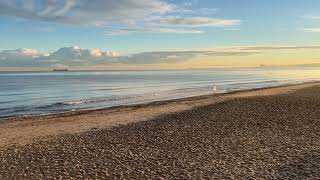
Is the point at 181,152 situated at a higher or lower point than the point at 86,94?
higher

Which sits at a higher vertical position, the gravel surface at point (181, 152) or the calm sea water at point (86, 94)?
the gravel surface at point (181, 152)

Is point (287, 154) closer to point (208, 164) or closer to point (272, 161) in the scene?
point (272, 161)

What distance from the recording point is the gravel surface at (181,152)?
40.8 feet

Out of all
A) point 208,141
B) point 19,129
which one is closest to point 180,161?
point 208,141

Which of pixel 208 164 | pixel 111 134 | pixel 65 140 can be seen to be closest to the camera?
pixel 208 164

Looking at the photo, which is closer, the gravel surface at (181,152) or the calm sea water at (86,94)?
the gravel surface at (181,152)

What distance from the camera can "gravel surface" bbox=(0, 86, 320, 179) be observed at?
1244 centimetres

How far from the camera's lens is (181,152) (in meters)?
15.4

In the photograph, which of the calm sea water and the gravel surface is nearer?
the gravel surface

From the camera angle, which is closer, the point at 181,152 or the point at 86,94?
the point at 181,152

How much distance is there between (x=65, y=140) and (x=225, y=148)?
744 centimetres

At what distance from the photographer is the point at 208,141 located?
17453mm

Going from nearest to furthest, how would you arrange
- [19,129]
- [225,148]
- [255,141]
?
[225,148] → [255,141] → [19,129]

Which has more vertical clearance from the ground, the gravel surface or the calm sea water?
the gravel surface
